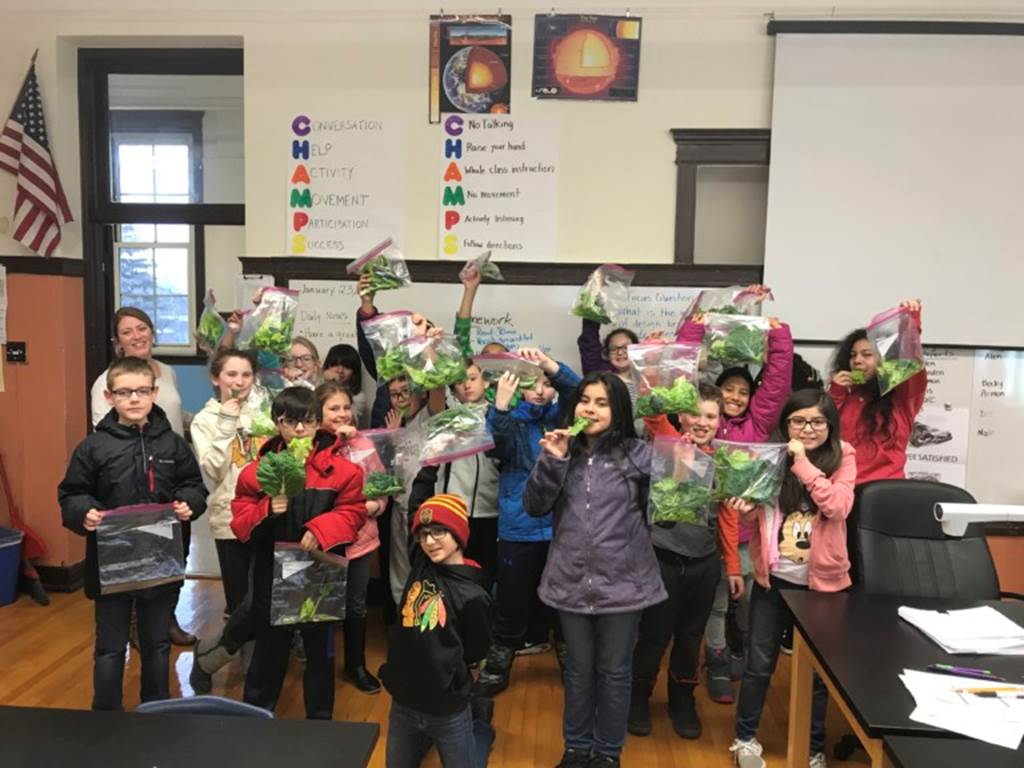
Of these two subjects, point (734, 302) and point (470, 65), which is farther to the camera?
point (470, 65)

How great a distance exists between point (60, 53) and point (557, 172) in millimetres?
2766

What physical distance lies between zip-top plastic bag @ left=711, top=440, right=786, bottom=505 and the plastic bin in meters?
3.54

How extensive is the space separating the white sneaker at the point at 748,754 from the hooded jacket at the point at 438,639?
43.0 inches

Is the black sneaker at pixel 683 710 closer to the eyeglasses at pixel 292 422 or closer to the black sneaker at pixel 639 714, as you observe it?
the black sneaker at pixel 639 714

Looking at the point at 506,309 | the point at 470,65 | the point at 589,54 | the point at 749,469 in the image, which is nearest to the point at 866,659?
the point at 749,469

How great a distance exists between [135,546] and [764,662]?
2.07 meters

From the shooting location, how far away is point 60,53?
13.2 ft

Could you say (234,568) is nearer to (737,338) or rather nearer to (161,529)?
(161,529)

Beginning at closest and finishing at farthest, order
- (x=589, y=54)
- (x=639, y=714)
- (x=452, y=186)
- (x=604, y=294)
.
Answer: (x=639, y=714)
(x=604, y=294)
(x=589, y=54)
(x=452, y=186)

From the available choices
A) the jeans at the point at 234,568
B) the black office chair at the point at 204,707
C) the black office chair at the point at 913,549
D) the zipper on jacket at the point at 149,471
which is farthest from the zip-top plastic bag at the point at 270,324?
the black office chair at the point at 913,549

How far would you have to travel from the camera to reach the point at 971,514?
1.42 m

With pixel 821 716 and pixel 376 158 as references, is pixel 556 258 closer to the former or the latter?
pixel 376 158

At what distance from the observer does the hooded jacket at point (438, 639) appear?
192 centimetres

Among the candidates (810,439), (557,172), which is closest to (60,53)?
(557,172)
